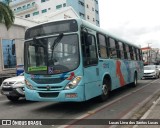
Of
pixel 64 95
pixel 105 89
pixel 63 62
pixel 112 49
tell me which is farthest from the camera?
pixel 112 49

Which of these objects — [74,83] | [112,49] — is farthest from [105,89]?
[74,83]

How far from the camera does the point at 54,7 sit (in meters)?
69.9

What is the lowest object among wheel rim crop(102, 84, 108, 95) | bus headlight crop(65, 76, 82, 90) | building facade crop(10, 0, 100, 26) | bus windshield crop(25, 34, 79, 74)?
wheel rim crop(102, 84, 108, 95)

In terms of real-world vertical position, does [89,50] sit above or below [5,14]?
below

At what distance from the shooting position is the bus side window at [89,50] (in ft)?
29.6

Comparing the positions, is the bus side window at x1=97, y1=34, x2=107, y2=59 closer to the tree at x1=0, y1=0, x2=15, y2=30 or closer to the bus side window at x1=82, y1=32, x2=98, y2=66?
the bus side window at x1=82, y1=32, x2=98, y2=66

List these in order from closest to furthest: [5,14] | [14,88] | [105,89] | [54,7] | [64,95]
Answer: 1. [64,95]
2. [105,89]
3. [14,88]
4. [5,14]
5. [54,7]

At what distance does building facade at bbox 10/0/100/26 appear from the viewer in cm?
6869

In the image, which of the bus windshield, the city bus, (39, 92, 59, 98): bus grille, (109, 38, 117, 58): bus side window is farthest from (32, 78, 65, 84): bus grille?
(109, 38, 117, 58): bus side window

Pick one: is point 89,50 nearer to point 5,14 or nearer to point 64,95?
point 64,95

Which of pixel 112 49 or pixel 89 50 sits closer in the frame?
pixel 89 50

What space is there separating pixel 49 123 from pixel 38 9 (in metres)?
69.1

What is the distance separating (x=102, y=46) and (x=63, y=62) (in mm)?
2687

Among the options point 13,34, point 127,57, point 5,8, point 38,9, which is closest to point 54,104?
point 127,57
